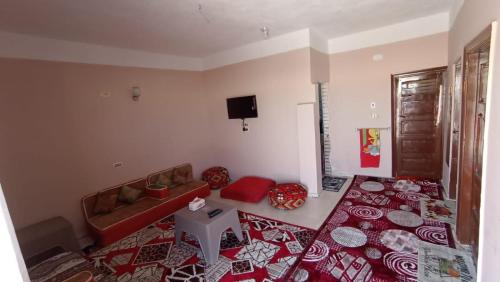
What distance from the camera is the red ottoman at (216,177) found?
4.90 m

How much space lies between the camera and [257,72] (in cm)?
446

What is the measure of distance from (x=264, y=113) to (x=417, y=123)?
2.71 metres

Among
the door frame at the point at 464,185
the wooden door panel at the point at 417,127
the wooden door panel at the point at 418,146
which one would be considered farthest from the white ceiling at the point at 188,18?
the wooden door panel at the point at 418,146

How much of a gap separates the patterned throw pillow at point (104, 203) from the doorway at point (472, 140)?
4.28 metres

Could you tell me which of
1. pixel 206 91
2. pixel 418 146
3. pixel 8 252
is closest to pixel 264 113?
pixel 206 91

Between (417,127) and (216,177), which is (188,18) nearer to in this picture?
(216,177)

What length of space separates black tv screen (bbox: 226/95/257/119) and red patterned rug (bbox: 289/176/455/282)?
2.26 m

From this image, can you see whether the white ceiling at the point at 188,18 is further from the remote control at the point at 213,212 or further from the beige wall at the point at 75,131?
the remote control at the point at 213,212

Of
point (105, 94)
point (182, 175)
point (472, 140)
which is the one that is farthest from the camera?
point (182, 175)

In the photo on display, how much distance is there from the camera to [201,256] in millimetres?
2727

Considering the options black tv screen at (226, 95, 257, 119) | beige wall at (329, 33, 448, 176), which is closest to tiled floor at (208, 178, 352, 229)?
beige wall at (329, 33, 448, 176)

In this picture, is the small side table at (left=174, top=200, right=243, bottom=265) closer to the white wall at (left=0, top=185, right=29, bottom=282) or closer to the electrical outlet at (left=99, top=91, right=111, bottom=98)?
the white wall at (left=0, top=185, right=29, bottom=282)

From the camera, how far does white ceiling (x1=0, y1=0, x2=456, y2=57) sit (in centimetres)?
247

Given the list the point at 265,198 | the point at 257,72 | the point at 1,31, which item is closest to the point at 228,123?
the point at 257,72
